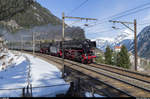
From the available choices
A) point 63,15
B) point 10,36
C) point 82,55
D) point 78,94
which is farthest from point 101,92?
point 10,36

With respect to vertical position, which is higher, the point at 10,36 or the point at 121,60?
the point at 10,36

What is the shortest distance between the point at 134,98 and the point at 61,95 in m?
4.10

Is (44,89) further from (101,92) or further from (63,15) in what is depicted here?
(63,15)

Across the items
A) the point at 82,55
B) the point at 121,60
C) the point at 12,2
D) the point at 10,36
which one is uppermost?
the point at 10,36


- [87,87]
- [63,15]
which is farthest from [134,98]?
[63,15]

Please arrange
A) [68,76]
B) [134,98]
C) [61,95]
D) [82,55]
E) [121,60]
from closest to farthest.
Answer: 1. [134,98]
2. [61,95]
3. [68,76]
4. [82,55]
5. [121,60]

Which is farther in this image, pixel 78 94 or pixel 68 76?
pixel 68 76

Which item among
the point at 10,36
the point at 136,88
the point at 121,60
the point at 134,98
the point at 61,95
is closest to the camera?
the point at 134,98

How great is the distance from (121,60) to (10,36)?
6243 cm

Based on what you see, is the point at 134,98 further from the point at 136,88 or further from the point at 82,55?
the point at 82,55

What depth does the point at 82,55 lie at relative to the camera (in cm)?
1788

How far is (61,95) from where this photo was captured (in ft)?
23.4

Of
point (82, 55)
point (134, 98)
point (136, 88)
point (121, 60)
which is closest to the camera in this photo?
point (134, 98)

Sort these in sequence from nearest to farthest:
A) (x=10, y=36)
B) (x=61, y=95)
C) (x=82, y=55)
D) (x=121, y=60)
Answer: (x=61, y=95), (x=82, y=55), (x=121, y=60), (x=10, y=36)
